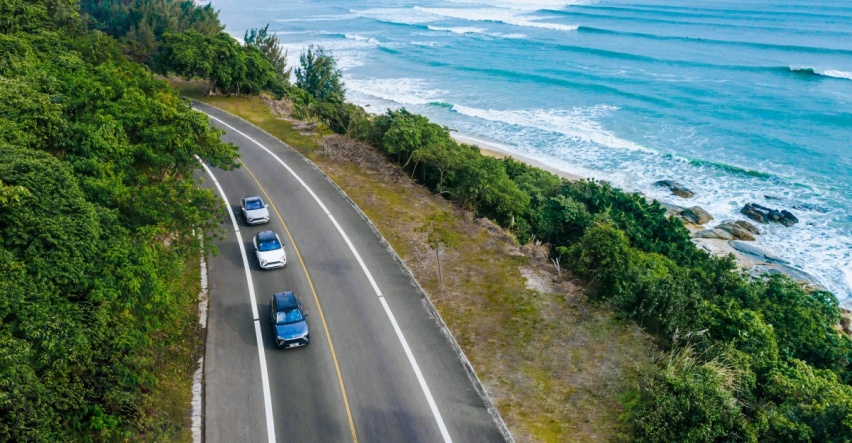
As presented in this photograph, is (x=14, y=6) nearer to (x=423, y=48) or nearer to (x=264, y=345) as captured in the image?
(x=264, y=345)

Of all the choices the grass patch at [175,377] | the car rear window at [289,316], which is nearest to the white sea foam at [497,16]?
the car rear window at [289,316]

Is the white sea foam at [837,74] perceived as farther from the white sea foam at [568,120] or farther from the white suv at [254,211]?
the white suv at [254,211]

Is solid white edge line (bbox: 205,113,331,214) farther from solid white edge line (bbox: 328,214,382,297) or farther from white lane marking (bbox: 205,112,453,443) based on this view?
solid white edge line (bbox: 328,214,382,297)

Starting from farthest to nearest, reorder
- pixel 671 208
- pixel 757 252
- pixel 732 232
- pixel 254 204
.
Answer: pixel 671 208 → pixel 732 232 → pixel 757 252 → pixel 254 204

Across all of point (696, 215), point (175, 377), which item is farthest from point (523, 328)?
point (696, 215)

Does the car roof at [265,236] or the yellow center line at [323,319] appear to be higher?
the car roof at [265,236]

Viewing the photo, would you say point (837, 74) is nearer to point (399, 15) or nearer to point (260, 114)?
point (260, 114)

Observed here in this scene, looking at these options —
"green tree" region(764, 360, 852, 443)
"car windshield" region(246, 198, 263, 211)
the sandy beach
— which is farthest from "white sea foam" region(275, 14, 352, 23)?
"green tree" region(764, 360, 852, 443)
